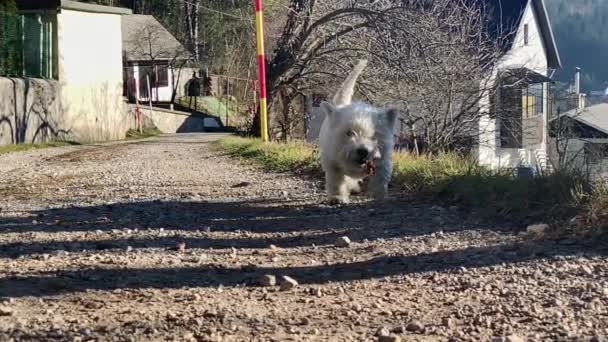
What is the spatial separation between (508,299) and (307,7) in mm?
13259

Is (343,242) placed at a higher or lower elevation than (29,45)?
lower

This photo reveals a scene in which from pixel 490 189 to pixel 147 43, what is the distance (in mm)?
42857

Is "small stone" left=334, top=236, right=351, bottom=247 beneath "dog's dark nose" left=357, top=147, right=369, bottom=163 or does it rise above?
beneath

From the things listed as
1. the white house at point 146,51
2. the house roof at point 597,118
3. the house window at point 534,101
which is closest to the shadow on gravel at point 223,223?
the house window at point 534,101

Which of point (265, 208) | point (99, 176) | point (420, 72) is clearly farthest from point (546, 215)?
point (420, 72)

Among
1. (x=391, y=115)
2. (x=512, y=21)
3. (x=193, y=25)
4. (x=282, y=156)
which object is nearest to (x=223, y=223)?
(x=391, y=115)

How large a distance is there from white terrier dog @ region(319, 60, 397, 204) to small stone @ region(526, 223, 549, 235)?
1.88 meters

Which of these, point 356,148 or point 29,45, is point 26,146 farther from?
point 356,148

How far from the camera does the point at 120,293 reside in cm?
423

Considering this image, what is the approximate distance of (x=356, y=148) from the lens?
7.35 meters

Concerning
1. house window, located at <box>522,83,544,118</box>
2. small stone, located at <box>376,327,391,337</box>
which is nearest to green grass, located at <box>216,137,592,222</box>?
small stone, located at <box>376,327,391,337</box>

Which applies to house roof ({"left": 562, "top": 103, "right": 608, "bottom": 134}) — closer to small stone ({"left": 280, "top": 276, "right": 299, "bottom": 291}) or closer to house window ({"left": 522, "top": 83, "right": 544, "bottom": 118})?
house window ({"left": 522, "top": 83, "right": 544, "bottom": 118})

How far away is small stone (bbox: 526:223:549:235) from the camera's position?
568cm

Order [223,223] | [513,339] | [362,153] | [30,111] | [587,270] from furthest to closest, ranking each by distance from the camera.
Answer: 1. [30,111]
2. [362,153]
3. [223,223]
4. [587,270]
5. [513,339]
